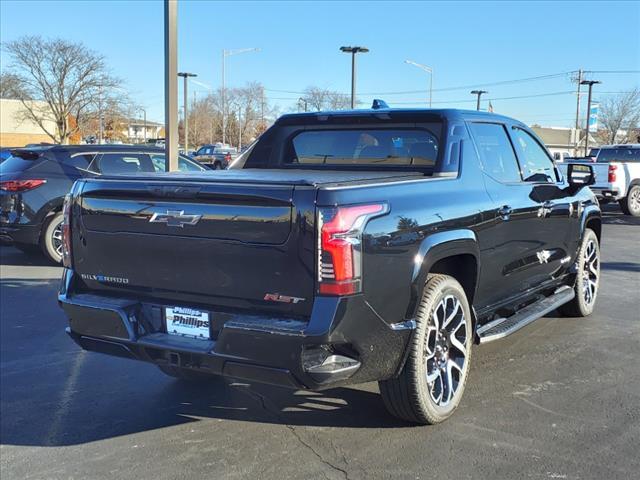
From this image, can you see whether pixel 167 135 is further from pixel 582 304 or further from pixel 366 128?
pixel 582 304

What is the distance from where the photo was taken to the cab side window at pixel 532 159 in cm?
517

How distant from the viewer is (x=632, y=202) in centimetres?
1662

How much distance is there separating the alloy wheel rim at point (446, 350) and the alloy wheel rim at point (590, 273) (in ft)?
9.08

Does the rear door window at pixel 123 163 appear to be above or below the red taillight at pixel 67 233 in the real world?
above

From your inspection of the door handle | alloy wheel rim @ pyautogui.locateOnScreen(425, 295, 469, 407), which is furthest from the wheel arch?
the door handle

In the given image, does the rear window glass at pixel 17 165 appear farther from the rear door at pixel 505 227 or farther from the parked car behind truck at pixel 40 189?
the rear door at pixel 505 227

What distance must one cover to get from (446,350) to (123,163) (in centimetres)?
766

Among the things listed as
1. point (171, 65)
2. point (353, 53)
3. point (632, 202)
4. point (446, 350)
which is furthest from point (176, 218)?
point (353, 53)

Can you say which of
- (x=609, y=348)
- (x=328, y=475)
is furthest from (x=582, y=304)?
(x=328, y=475)

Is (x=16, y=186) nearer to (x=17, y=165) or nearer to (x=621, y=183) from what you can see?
(x=17, y=165)

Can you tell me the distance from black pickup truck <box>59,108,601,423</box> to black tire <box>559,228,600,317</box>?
171 centimetres

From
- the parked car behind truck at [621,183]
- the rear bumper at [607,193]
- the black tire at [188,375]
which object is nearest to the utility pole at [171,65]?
the black tire at [188,375]

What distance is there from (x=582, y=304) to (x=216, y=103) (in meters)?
76.9

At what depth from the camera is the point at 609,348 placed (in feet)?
17.8
